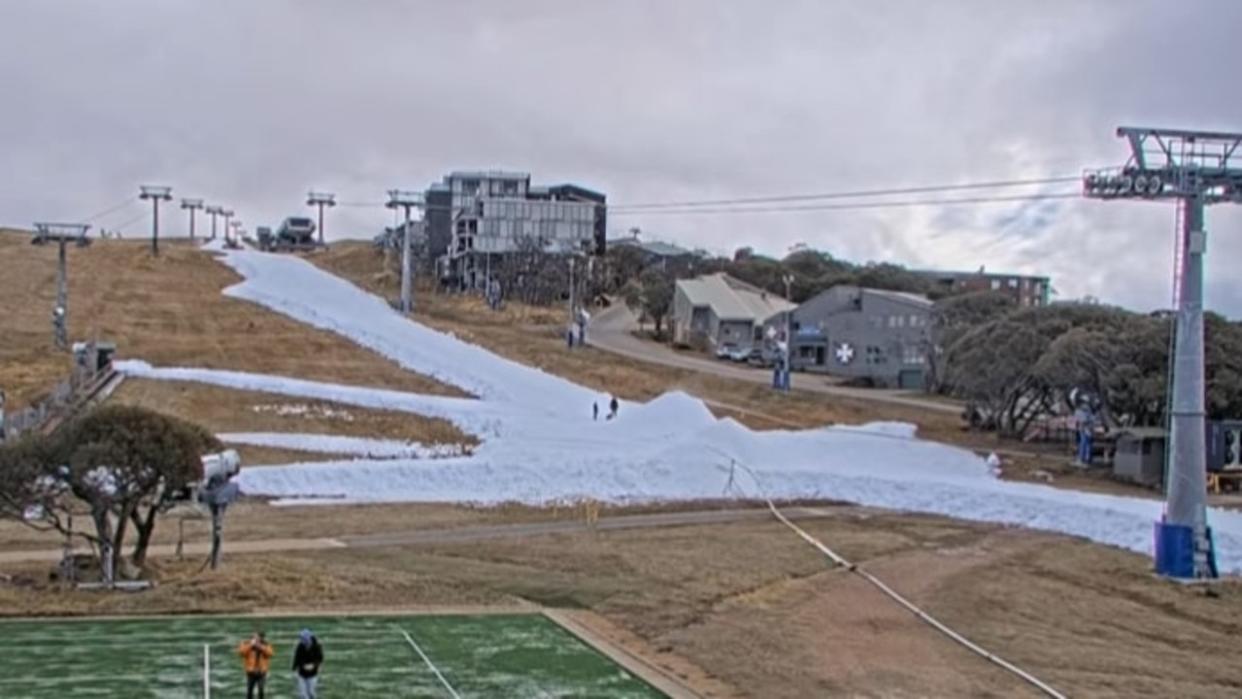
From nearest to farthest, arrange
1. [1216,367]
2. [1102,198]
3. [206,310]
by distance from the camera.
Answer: [1102,198] → [1216,367] → [206,310]

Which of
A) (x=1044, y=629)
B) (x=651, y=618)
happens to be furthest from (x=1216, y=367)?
(x=651, y=618)

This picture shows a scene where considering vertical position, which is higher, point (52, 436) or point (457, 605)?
point (52, 436)

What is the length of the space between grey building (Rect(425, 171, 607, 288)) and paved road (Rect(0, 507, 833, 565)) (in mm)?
104020

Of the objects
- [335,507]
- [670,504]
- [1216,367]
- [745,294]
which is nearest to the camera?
[335,507]

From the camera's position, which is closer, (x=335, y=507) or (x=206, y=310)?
(x=335, y=507)

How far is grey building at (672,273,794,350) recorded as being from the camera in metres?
110

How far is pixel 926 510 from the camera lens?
50406 millimetres

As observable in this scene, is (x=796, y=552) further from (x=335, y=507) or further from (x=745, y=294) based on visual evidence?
(x=745, y=294)

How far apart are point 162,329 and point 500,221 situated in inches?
3415

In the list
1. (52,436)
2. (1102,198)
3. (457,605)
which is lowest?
(457,605)

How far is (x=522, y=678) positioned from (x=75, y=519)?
22.0m

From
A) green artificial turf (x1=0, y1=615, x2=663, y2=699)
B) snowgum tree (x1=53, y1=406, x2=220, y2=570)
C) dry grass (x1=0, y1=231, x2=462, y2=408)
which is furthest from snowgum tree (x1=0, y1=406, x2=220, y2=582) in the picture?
dry grass (x1=0, y1=231, x2=462, y2=408)

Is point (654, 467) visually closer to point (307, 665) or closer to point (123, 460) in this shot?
point (123, 460)

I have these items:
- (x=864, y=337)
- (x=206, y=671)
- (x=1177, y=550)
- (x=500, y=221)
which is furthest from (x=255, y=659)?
(x=500, y=221)
